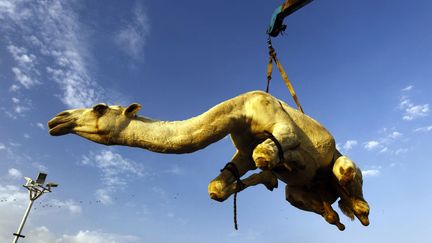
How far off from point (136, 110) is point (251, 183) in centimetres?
189

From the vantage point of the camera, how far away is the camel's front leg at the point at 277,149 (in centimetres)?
426

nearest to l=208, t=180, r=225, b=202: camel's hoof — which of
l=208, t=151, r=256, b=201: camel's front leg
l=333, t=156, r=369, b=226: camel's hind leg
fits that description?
l=208, t=151, r=256, b=201: camel's front leg

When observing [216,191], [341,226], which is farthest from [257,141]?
[341,226]

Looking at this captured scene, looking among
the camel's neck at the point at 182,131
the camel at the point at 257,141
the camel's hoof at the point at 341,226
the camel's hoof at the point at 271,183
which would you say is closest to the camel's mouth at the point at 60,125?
the camel at the point at 257,141

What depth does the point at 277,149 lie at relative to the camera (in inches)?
175

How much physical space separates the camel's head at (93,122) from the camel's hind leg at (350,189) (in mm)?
2700

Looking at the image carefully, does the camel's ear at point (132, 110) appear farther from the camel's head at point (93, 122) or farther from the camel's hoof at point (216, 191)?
the camel's hoof at point (216, 191)

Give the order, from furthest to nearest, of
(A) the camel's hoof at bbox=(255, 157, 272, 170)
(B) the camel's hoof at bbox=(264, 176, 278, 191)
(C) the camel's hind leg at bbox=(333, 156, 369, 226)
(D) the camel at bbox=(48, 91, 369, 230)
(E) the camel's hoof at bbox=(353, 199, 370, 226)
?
(B) the camel's hoof at bbox=(264, 176, 278, 191)
(E) the camel's hoof at bbox=(353, 199, 370, 226)
(C) the camel's hind leg at bbox=(333, 156, 369, 226)
(D) the camel at bbox=(48, 91, 369, 230)
(A) the camel's hoof at bbox=(255, 157, 272, 170)

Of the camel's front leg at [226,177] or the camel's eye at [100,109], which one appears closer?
the camel's eye at [100,109]

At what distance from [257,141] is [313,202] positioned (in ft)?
4.27

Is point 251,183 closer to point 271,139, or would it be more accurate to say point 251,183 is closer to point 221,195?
point 221,195

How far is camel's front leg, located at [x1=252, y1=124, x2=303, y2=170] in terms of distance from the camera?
426 centimetres

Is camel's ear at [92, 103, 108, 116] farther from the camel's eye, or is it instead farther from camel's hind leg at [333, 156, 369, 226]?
camel's hind leg at [333, 156, 369, 226]

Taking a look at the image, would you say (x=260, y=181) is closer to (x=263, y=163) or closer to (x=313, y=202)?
(x=313, y=202)
